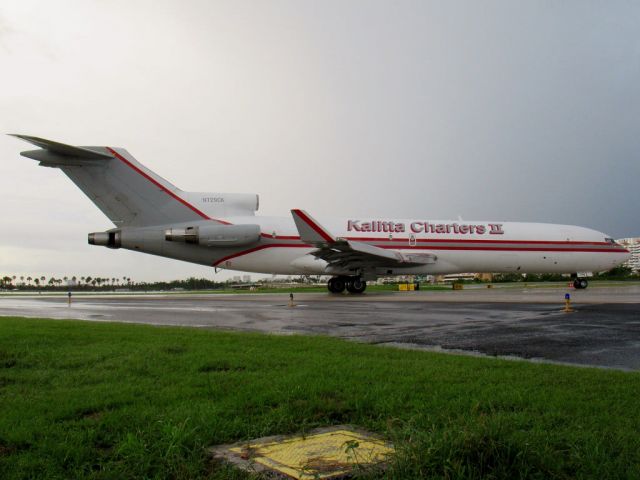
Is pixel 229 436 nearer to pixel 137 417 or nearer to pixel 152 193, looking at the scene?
pixel 137 417

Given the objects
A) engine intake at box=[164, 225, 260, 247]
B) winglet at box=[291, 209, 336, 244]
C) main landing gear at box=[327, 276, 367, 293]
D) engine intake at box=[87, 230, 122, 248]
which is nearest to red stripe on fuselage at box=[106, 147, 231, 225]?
engine intake at box=[164, 225, 260, 247]

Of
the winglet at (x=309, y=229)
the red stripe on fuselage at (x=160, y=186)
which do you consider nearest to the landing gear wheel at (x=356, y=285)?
the winglet at (x=309, y=229)

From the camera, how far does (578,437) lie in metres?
3.00

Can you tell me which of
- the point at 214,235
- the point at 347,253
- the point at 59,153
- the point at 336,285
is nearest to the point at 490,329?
the point at 347,253

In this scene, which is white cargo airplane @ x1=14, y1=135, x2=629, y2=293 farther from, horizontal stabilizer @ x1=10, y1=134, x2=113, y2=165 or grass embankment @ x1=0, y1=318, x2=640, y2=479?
grass embankment @ x1=0, y1=318, x2=640, y2=479

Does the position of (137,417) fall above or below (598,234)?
below

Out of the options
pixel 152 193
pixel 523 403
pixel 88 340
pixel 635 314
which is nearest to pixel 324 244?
pixel 152 193

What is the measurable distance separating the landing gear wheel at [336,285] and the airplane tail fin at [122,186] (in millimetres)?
7888

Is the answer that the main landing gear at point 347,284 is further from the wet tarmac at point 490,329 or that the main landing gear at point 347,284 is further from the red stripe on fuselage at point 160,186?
the wet tarmac at point 490,329

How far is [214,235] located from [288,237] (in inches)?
151

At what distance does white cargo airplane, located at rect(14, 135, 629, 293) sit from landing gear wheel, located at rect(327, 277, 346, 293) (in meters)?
0.05

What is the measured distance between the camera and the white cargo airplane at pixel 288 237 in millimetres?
23391

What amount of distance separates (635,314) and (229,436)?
12.7 meters

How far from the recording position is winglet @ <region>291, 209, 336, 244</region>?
22.6m
